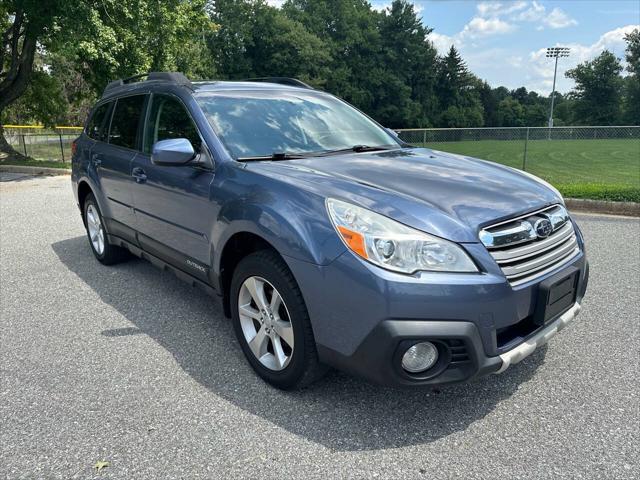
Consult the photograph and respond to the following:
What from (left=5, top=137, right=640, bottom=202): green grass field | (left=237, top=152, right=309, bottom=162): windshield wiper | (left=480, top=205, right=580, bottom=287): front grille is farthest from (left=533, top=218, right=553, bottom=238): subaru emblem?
(left=5, top=137, right=640, bottom=202): green grass field

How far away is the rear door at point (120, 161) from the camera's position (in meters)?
4.19

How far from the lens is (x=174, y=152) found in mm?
3072

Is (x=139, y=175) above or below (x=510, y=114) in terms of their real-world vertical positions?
below

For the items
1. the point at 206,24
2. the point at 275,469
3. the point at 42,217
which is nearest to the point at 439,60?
the point at 206,24

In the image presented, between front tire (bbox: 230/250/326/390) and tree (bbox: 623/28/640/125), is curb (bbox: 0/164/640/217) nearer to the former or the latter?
front tire (bbox: 230/250/326/390)

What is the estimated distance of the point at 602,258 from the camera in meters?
5.35

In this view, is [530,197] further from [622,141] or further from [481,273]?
[622,141]

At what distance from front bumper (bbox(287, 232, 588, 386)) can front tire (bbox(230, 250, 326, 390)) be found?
105mm

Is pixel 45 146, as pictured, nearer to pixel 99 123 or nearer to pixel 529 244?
pixel 99 123

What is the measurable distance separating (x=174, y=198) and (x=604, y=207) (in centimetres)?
725

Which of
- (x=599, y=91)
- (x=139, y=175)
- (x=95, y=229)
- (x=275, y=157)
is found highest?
(x=599, y=91)

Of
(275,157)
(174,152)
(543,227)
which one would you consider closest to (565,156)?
(543,227)

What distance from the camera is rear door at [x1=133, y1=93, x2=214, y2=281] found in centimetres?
322

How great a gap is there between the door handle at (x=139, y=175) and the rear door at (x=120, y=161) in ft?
0.28
